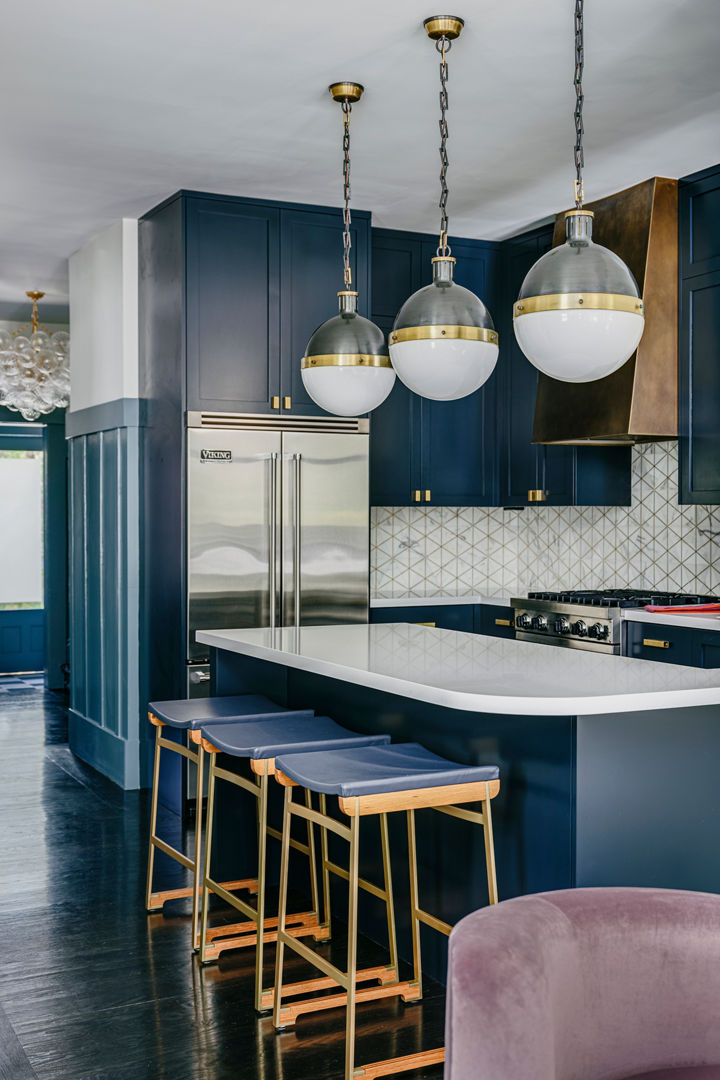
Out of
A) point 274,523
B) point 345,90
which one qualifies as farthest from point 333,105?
point 274,523

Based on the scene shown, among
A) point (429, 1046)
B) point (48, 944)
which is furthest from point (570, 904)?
point (48, 944)

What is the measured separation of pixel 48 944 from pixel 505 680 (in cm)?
173

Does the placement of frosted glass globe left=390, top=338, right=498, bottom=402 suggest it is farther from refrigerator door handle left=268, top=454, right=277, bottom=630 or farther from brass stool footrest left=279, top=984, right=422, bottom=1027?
refrigerator door handle left=268, top=454, right=277, bottom=630

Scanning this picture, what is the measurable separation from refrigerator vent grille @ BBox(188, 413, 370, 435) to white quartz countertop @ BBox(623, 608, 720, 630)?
4.91 ft

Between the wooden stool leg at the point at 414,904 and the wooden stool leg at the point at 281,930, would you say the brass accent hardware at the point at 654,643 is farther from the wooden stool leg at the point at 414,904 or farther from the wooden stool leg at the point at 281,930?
the wooden stool leg at the point at 281,930

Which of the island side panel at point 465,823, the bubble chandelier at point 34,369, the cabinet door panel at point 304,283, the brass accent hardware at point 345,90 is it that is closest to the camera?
the island side panel at point 465,823

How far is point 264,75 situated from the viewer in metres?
3.58

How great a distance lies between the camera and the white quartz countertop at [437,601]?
5477mm

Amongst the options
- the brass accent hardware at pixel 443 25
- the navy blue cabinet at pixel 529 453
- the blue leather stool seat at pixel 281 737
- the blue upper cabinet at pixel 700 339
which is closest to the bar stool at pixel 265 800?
the blue leather stool seat at pixel 281 737

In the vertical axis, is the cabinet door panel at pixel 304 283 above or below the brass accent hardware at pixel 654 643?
above

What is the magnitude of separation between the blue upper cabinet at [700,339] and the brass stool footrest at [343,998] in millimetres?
2556

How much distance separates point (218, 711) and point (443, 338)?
1.42 metres

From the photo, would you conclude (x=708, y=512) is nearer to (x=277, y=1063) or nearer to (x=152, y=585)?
(x=152, y=585)

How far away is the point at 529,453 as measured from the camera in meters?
5.76
